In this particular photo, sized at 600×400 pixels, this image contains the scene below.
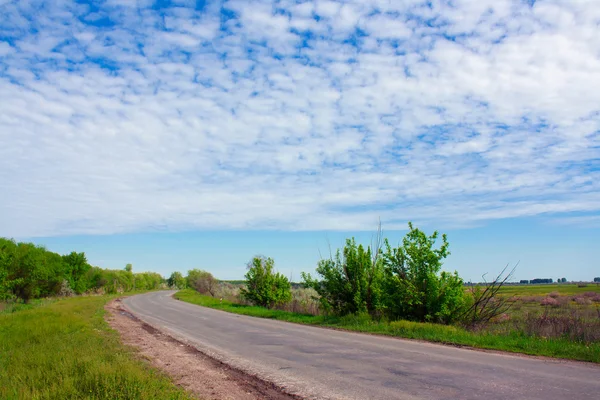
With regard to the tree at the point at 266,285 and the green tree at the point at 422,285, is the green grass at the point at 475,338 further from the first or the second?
the tree at the point at 266,285

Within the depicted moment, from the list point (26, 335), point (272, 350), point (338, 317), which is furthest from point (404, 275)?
point (26, 335)

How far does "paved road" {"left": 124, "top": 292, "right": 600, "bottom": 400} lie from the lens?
698 cm

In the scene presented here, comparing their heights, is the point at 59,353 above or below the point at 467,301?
below

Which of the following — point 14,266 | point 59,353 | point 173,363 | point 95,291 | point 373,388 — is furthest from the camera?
point 95,291

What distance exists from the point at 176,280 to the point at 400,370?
16323cm

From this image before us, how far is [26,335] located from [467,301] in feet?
55.9

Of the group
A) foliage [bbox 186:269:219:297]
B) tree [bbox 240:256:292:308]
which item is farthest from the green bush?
foliage [bbox 186:269:219:297]

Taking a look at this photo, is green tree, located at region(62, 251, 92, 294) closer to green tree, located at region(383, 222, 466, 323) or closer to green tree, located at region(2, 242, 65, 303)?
green tree, located at region(2, 242, 65, 303)

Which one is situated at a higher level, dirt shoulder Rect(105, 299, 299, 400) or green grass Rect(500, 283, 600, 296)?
green grass Rect(500, 283, 600, 296)

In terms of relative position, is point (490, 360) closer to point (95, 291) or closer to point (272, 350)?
point (272, 350)

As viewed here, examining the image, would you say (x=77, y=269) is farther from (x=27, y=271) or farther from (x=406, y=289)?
(x=406, y=289)

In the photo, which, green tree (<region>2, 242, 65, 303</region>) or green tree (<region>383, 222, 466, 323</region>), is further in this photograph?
green tree (<region>2, 242, 65, 303</region>)

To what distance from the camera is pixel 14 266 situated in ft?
163

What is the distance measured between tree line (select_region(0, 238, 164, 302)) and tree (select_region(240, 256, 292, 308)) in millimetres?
26061
